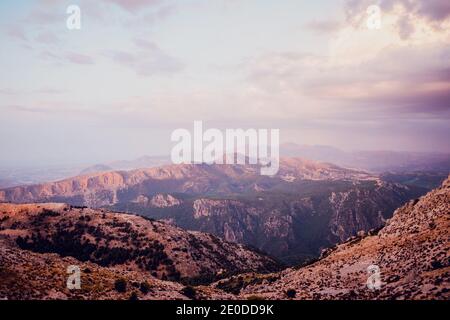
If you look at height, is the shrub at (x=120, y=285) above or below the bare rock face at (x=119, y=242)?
above

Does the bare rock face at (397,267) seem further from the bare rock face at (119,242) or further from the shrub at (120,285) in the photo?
the bare rock face at (119,242)

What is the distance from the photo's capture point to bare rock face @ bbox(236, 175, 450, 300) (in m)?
50.5

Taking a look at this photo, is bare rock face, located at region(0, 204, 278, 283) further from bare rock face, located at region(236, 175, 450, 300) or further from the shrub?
the shrub

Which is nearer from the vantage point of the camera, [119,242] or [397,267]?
[397,267]

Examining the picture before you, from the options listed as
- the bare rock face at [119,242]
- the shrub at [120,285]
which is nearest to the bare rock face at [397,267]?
the shrub at [120,285]

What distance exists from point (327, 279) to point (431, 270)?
19724 millimetres

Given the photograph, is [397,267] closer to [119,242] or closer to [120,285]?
[120,285]

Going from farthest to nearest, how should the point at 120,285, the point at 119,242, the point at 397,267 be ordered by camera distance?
the point at 119,242 → the point at 397,267 → the point at 120,285

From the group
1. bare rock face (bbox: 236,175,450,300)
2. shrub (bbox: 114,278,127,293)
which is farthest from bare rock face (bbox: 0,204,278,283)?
shrub (bbox: 114,278,127,293)

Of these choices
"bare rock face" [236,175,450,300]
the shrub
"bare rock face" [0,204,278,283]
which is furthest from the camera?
"bare rock face" [0,204,278,283]

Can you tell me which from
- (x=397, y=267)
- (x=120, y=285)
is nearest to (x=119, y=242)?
(x=120, y=285)

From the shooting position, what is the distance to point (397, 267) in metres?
61.8

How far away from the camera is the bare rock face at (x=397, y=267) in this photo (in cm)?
5050
